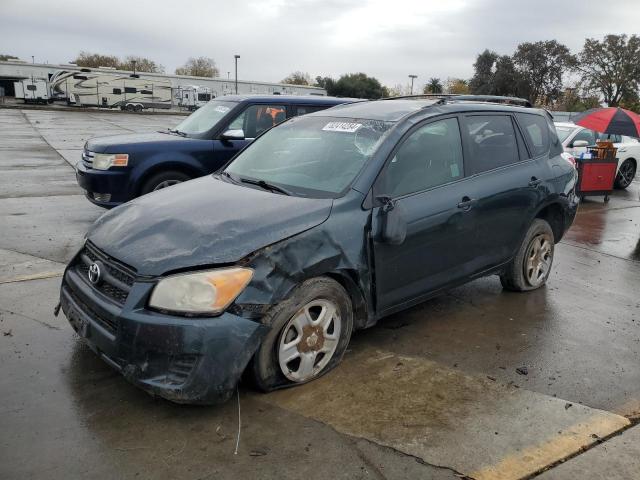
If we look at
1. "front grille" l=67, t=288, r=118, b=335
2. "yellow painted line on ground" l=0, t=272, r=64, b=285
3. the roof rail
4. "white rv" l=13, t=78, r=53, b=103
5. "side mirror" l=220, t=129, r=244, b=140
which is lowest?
"yellow painted line on ground" l=0, t=272, r=64, b=285

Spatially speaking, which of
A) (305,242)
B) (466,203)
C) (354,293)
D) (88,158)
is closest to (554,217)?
(466,203)

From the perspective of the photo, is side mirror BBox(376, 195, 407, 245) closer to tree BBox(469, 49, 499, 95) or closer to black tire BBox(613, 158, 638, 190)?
black tire BBox(613, 158, 638, 190)

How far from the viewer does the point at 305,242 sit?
10.5 ft

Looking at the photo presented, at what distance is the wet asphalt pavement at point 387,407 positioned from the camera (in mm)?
2686

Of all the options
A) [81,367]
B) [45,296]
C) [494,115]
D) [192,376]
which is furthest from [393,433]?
[45,296]

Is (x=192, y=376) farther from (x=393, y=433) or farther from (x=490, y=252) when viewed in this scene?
(x=490, y=252)

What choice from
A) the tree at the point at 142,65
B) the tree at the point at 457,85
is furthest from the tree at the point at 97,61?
the tree at the point at 457,85

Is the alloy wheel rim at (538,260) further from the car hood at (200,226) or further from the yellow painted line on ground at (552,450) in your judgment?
the car hood at (200,226)

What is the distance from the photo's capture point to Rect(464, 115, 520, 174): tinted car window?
4422 millimetres

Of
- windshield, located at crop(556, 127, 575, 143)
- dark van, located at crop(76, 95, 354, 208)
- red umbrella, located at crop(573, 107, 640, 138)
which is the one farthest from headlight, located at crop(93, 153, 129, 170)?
windshield, located at crop(556, 127, 575, 143)

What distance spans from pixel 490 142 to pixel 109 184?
471 centimetres

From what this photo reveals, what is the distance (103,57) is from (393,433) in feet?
351

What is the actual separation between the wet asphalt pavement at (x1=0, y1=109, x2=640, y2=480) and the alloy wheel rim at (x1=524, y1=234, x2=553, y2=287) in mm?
242

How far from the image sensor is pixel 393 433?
9.66 ft
